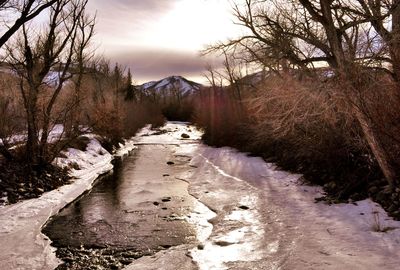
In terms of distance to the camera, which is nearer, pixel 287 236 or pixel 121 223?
pixel 287 236

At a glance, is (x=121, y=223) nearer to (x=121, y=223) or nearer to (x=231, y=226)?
(x=121, y=223)

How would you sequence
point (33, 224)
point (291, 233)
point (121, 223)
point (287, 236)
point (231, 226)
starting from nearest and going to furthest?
point (287, 236)
point (291, 233)
point (231, 226)
point (33, 224)
point (121, 223)

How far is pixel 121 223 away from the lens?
1077 centimetres

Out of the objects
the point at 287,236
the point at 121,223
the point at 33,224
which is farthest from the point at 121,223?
the point at 287,236

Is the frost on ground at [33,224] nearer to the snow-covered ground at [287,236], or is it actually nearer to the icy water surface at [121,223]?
the icy water surface at [121,223]

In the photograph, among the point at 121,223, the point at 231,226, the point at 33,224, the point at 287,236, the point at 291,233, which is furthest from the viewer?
the point at 121,223

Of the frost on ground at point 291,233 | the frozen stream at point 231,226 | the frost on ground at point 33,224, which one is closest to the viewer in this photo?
the frost on ground at point 291,233

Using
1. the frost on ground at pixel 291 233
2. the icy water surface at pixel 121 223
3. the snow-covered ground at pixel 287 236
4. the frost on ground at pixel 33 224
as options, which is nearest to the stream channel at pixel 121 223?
the icy water surface at pixel 121 223

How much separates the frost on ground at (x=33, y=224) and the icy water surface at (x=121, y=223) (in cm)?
26

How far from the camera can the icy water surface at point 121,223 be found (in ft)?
28.1

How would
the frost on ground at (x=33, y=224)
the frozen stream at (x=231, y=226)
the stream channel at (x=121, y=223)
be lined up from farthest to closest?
the stream channel at (x=121, y=223) → the frost on ground at (x=33, y=224) → the frozen stream at (x=231, y=226)

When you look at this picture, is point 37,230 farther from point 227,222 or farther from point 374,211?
point 374,211

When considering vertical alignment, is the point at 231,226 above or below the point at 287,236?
below

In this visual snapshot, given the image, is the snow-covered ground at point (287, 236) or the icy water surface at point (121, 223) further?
the icy water surface at point (121, 223)
